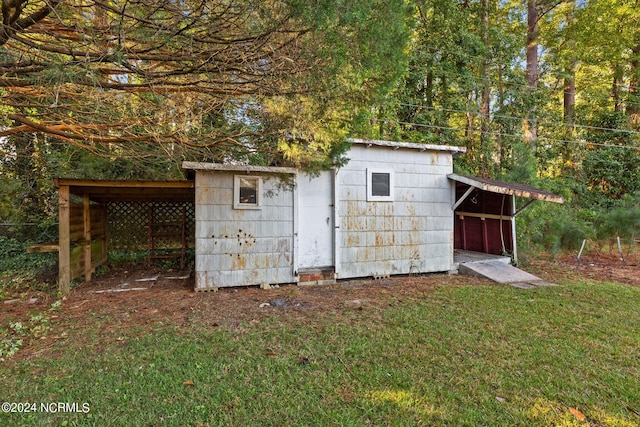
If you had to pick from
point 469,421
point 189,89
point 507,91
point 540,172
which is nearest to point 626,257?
point 540,172

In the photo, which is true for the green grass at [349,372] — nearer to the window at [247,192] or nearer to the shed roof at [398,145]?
the window at [247,192]

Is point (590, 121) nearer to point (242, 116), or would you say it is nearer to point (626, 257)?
point (626, 257)

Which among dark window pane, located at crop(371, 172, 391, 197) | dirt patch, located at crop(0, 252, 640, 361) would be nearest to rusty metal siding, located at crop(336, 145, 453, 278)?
dark window pane, located at crop(371, 172, 391, 197)

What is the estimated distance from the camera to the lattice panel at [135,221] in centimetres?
715

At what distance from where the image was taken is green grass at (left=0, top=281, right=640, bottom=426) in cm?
205

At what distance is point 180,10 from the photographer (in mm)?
2752

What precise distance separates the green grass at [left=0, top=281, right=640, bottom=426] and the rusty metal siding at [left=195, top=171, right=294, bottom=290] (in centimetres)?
161

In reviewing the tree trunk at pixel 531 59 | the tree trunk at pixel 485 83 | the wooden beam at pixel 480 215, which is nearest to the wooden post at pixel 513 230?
the wooden beam at pixel 480 215

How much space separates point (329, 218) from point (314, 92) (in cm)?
284

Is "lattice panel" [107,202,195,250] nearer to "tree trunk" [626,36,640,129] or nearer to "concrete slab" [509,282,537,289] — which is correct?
"concrete slab" [509,282,537,289]

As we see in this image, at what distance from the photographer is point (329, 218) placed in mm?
5988

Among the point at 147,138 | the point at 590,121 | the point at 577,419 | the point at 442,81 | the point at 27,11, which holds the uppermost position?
the point at 442,81

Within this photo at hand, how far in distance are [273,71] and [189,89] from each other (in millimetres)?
927

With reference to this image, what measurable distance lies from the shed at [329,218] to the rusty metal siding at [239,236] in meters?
0.02
